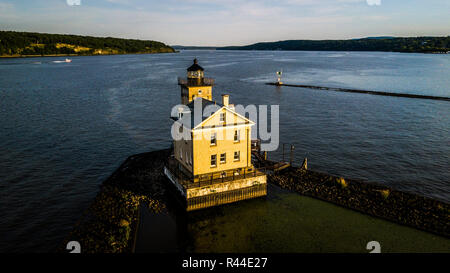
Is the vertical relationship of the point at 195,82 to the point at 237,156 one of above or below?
above

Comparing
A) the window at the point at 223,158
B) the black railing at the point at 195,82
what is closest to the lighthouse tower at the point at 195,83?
the black railing at the point at 195,82

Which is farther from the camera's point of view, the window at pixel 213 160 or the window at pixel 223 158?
the window at pixel 223 158

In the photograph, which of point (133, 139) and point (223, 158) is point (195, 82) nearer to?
point (223, 158)

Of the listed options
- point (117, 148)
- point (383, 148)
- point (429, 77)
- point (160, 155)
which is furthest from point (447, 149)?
point (429, 77)

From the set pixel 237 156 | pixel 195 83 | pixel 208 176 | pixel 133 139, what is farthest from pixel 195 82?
pixel 133 139

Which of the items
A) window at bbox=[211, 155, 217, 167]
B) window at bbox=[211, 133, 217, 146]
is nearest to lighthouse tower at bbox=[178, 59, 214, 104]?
window at bbox=[211, 133, 217, 146]

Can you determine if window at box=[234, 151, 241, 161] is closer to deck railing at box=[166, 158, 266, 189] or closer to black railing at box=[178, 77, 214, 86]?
deck railing at box=[166, 158, 266, 189]

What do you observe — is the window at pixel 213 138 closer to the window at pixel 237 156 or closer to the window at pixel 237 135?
the window at pixel 237 135
